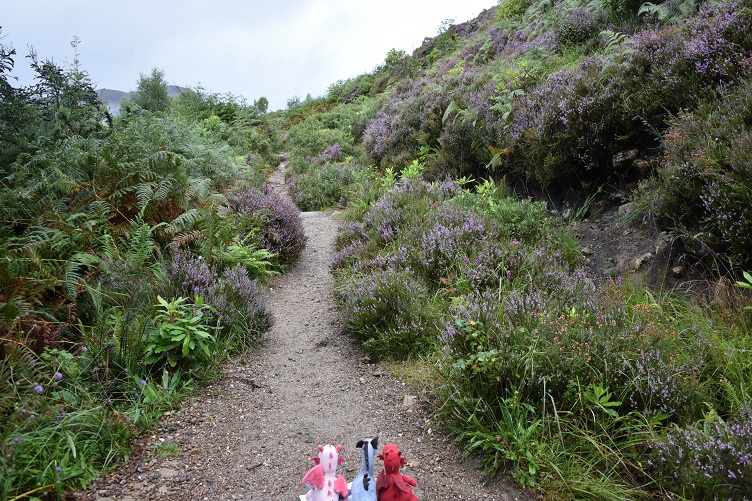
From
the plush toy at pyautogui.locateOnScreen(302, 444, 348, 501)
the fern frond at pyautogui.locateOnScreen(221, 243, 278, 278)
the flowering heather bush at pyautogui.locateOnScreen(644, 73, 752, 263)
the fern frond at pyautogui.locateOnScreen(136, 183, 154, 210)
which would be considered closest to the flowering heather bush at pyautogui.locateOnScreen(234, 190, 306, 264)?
the fern frond at pyautogui.locateOnScreen(221, 243, 278, 278)

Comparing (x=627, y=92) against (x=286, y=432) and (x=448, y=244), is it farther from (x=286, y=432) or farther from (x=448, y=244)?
(x=286, y=432)

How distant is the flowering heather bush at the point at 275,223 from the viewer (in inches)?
293

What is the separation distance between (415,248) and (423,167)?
4.10 m

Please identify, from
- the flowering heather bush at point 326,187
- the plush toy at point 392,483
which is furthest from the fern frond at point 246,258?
the flowering heather bush at point 326,187

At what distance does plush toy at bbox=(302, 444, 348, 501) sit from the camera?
259cm

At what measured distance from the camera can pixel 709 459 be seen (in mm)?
2525

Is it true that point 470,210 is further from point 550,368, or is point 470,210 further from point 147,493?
point 147,493

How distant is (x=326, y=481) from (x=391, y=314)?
2.43 meters

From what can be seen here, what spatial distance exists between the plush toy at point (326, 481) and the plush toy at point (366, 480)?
0.07 metres

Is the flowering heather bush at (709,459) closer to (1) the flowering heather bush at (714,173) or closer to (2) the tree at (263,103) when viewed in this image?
(1) the flowering heather bush at (714,173)

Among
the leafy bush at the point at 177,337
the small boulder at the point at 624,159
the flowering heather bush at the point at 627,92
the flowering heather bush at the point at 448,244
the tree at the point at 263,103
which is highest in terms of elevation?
the tree at the point at 263,103

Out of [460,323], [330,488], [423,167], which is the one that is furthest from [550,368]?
[423,167]

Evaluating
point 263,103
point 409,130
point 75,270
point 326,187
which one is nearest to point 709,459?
point 75,270

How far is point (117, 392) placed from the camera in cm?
368
